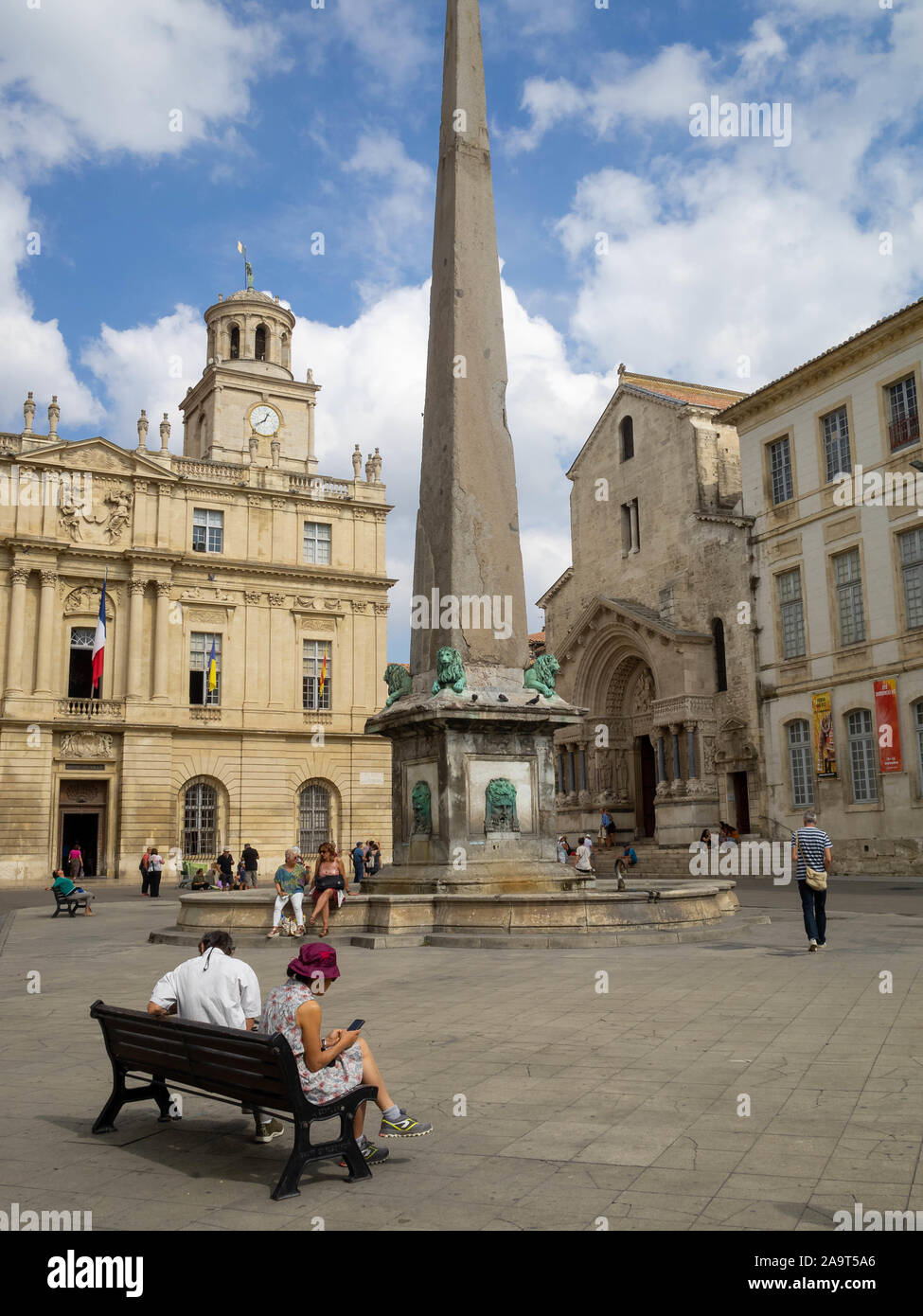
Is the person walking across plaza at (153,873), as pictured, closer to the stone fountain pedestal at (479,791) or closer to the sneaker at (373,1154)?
the stone fountain pedestal at (479,791)

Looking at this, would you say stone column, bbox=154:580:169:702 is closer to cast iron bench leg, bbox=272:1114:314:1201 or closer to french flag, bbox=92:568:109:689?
french flag, bbox=92:568:109:689

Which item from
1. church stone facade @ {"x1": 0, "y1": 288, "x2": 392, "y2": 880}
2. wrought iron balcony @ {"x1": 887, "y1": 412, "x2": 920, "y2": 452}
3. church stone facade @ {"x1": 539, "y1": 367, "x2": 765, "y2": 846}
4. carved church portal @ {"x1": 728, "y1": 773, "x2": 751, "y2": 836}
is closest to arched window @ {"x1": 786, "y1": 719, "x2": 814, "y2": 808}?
church stone facade @ {"x1": 539, "y1": 367, "x2": 765, "y2": 846}

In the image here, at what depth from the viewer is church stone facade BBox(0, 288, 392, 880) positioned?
37062 mm

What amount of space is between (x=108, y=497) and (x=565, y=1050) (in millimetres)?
36199

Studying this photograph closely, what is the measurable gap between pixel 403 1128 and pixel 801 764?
2721cm

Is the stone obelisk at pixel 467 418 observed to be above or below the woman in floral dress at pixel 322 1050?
above

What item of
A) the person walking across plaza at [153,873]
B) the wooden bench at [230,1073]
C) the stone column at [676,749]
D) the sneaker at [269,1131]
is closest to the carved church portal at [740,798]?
the stone column at [676,749]

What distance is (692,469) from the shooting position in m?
36.1

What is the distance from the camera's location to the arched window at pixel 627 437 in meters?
39.9

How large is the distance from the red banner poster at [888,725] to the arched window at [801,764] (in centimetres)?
311

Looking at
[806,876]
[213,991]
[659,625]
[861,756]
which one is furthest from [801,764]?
[213,991]

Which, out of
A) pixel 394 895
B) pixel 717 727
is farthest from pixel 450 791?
pixel 717 727

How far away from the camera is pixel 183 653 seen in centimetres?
3984

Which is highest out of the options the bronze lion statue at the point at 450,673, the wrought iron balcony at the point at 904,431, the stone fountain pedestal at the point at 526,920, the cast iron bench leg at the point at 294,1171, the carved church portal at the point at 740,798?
the wrought iron balcony at the point at 904,431
